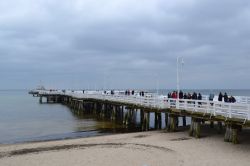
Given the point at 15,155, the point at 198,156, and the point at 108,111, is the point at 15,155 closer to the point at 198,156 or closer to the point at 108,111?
the point at 198,156

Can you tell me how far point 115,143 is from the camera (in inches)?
706

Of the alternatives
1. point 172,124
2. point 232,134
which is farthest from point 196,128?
point 172,124

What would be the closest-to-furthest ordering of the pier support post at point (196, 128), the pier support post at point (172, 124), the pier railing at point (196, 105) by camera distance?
1. the pier railing at point (196, 105)
2. the pier support post at point (196, 128)
3. the pier support post at point (172, 124)

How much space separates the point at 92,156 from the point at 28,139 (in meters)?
10.5

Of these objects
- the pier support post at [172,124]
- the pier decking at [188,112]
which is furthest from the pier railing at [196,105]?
the pier support post at [172,124]

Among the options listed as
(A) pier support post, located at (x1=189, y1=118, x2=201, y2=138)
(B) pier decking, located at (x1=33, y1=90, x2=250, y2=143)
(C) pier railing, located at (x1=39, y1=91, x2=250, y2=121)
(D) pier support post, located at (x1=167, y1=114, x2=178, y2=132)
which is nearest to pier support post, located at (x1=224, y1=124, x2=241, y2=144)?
(B) pier decking, located at (x1=33, y1=90, x2=250, y2=143)

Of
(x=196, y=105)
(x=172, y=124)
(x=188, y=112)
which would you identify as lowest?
(x=172, y=124)

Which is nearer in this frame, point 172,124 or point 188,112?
point 188,112

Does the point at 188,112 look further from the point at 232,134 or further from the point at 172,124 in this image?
the point at 232,134

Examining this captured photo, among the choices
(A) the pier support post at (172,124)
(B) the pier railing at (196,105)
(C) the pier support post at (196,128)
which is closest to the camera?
(B) the pier railing at (196,105)

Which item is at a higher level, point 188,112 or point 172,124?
point 188,112

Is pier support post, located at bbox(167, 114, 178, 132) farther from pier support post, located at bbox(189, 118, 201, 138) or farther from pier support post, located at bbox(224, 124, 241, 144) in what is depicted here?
pier support post, located at bbox(224, 124, 241, 144)

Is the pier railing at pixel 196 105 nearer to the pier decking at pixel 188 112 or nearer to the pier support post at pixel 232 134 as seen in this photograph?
the pier decking at pixel 188 112

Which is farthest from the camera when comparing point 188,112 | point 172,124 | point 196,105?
point 172,124
